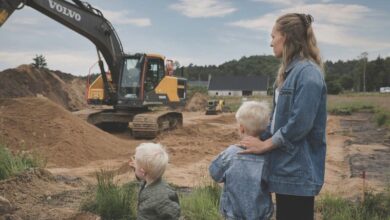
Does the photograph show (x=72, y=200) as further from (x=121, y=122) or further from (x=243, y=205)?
(x=121, y=122)

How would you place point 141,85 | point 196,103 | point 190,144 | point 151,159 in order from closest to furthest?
point 151,159 → point 190,144 → point 141,85 → point 196,103

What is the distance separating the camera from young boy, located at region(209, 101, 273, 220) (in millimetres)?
3291

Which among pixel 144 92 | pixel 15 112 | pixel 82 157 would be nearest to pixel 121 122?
pixel 144 92

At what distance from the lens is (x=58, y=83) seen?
28.0 meters

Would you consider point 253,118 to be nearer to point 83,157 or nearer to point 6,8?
point 6,8

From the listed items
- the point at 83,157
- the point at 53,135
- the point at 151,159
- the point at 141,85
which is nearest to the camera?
the point at 151,159

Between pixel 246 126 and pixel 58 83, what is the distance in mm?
25795

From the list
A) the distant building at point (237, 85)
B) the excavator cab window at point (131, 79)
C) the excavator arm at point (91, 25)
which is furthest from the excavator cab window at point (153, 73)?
the distant building at point (237, 85)

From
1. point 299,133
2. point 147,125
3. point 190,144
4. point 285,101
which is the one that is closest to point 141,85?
point 147,125

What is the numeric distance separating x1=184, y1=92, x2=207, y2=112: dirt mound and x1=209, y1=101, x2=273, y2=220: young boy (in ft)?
112

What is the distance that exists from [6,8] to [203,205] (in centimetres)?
710

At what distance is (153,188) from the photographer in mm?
3605

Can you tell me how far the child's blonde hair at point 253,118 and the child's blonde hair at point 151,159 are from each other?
59 centimetres

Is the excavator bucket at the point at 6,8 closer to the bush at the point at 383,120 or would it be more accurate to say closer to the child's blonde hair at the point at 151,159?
the child's blonde hair at the point at 151,159
